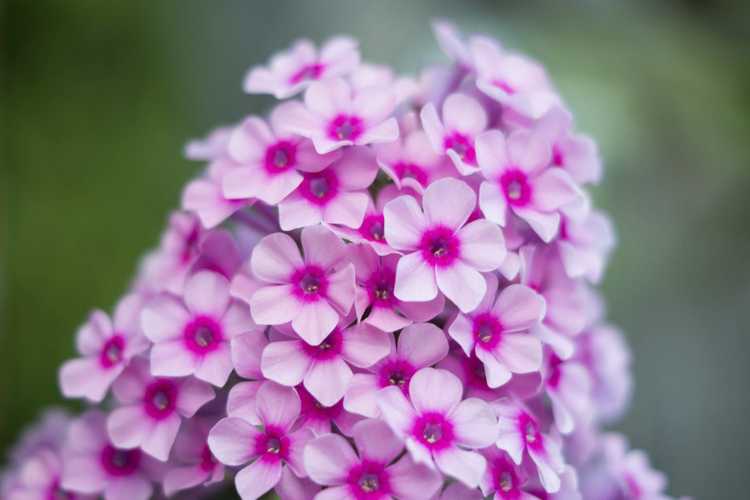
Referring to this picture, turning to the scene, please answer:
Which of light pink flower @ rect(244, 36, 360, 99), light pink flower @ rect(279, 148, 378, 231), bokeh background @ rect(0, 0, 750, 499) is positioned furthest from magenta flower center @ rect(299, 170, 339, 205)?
bokeh background @ rect(0, 0, 750, 499)

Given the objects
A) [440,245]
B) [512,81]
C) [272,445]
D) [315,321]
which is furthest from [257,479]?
[512,81]

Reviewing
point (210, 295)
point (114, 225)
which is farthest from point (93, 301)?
point (210, 295)

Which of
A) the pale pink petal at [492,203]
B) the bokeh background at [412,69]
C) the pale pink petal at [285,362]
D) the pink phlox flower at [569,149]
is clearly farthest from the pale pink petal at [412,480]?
the bokeh background at [412,69]

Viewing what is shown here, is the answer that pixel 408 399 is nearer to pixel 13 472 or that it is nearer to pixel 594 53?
pixel 13 472

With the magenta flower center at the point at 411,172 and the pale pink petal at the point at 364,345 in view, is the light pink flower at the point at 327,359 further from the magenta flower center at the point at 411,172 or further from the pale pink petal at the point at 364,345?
the magenta flower center at the point at 411,172

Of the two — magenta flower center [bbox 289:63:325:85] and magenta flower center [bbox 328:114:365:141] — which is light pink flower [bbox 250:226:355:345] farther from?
magenta flower center [bbox 289:63:325:85]

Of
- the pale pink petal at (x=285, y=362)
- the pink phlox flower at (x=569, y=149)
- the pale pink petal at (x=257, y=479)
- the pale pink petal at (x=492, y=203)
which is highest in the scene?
the pink phlox flower at (x=569, y=149)
